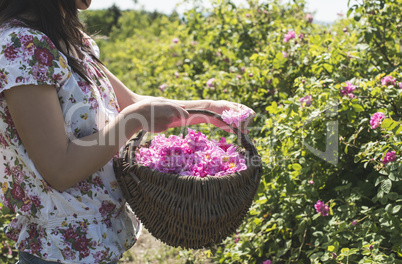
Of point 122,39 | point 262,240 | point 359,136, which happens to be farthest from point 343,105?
point 122,39

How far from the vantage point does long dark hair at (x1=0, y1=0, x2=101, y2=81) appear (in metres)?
1.08

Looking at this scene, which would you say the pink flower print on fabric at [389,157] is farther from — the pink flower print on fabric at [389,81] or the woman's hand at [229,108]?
the woman's hand at [229,108]

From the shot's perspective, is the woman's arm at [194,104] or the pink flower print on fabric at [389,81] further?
the pink flower print on fabric at [389,81]

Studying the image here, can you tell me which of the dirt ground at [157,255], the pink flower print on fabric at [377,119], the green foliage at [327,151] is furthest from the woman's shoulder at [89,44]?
the dirt ground at [157,255]

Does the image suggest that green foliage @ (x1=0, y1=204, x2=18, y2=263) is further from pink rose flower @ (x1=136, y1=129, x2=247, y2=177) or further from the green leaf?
the green leaf

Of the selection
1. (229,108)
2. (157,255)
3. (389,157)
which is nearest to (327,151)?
(389,157)

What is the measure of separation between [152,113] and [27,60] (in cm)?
33

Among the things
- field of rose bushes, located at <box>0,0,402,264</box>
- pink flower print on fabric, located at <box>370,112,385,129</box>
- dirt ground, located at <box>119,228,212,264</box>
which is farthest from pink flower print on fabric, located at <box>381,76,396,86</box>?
dirt ground, located at <box>119,228,212,264</box>

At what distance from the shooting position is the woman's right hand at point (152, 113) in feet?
3.67

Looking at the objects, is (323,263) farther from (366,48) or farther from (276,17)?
(276,17)

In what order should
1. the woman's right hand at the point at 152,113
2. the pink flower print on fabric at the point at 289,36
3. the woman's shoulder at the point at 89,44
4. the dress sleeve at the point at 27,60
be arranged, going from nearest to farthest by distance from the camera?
the dress sleeve at the point at 27,60, the woman's right hand at the point at 152,113, the woman's shoulder at the point at 89,44, the pink flower print on fabric at the point at 289,36

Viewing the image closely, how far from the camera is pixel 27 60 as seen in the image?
1.02 m

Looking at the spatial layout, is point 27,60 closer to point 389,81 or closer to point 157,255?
point 389,81

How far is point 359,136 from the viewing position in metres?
2.21
